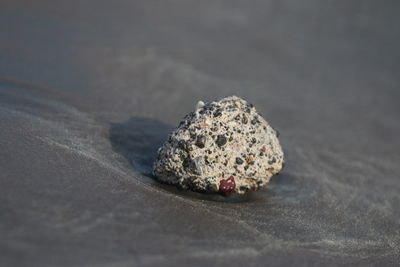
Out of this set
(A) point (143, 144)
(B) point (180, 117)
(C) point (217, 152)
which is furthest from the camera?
(B) point (180, 117)

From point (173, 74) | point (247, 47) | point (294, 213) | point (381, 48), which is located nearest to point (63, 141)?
point (294, 213)

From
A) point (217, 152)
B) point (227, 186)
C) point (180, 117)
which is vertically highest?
point (180, 117)

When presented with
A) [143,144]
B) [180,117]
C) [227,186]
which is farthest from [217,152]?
[180,117]

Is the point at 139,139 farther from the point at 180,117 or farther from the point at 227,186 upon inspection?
the point at 227,186

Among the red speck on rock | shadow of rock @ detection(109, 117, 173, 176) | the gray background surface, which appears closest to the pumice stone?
the red speck on rock

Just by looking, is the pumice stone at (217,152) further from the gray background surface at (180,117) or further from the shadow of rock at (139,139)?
the shadow of rock at (139,139)

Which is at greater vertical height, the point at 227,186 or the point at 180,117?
the point at 180,117

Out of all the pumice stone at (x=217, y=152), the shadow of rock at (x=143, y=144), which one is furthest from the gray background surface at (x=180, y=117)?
the pumice stone at (x=217, y=152)
